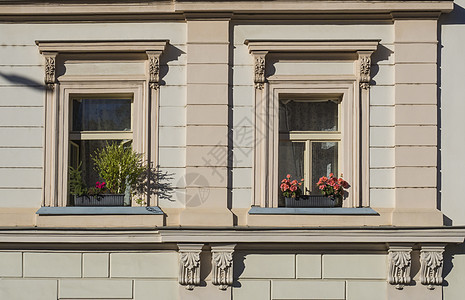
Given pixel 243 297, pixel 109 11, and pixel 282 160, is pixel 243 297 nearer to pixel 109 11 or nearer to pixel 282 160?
pixel 282 160

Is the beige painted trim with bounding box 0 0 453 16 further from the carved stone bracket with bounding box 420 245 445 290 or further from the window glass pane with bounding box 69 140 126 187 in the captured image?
the carved stone bracket with bounding box 420 245 445 290

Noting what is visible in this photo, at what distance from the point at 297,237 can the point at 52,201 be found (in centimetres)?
371

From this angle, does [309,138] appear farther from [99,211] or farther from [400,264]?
[99,211]

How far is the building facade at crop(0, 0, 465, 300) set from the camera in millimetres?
12000

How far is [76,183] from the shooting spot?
12305mm

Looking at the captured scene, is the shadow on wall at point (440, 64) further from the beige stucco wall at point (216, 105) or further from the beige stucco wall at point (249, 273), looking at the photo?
the beige stucco wall at point (249, 273)

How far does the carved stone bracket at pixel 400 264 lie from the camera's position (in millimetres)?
11906

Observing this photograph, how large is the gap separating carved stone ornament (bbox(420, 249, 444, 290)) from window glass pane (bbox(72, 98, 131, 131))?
16.1 feet

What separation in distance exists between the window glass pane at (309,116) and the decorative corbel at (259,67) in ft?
2.16

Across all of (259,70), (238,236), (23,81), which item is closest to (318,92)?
(259,70)

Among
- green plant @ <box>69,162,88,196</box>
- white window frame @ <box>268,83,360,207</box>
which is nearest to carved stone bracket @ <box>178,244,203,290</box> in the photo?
white window frame @ <box>268,83,360,207</box>

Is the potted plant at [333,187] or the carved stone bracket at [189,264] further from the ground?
the potted plant at [333,187]

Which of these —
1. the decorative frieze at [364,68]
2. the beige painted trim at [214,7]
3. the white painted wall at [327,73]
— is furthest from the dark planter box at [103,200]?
the decorative frieze at [364,68]

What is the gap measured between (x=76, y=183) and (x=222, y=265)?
8.42 feet
